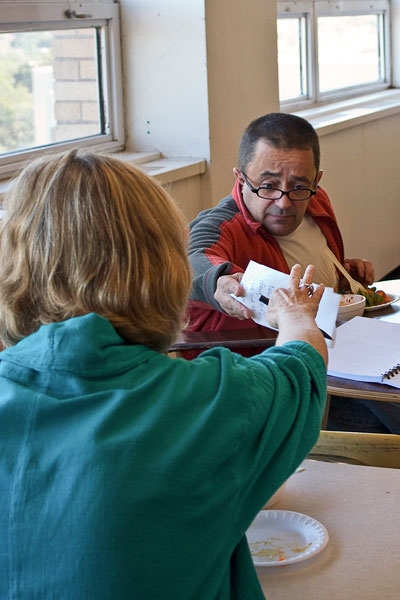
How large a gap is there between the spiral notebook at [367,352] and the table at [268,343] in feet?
0.07

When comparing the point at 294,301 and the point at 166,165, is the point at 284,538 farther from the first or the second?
the point at 166,165

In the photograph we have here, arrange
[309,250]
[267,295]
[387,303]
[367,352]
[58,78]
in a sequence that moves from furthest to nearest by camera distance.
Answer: [58,78] < [309,250] < [387,303] < [367,352] < [267,295]

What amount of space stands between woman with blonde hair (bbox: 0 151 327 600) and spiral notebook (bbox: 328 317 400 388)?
87 centimetres

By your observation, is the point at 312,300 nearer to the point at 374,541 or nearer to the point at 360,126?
the point at 374,541

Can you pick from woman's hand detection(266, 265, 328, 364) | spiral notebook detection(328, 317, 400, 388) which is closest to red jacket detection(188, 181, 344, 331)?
spiral notebook detection(328, 317, 400, 388)

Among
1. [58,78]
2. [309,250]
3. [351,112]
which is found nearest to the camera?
[309,250]

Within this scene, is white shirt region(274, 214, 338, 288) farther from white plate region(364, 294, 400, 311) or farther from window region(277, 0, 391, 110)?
window region(277, 0, 391, 110)

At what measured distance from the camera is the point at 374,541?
136 centimetres

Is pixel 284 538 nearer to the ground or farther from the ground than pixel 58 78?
nearer to the ground

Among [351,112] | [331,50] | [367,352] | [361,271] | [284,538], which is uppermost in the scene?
[331,50]

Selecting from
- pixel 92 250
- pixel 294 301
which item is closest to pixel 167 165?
pixel 294 301

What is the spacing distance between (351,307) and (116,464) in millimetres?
1452

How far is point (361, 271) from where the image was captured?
2.69m

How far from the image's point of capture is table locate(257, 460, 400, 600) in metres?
1.26
